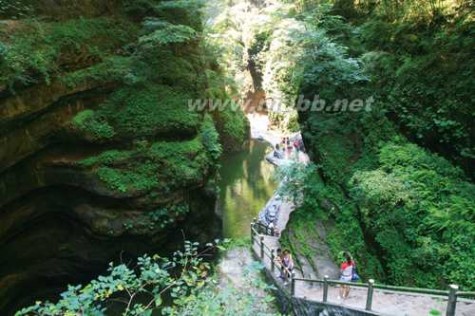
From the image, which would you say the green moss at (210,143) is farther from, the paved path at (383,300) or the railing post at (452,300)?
the railing post at (452,300)

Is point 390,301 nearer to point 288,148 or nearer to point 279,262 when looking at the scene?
point 279,262

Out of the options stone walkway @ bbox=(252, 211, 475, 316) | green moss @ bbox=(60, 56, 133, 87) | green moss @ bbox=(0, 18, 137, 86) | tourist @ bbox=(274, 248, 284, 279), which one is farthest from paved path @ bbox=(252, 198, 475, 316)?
green moss @ bbox=(0, 18, 137, 86)

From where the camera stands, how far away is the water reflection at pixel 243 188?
1767 centimetres

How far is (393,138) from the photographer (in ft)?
37.8

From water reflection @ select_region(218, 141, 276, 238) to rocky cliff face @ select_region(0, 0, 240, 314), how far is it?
4060 mm

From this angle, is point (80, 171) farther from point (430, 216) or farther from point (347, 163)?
point (430, 216)

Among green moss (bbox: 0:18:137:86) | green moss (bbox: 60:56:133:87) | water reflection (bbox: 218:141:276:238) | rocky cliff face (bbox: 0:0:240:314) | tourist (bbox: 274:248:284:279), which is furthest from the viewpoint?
water reflection (bbox: 218:141:276:238)

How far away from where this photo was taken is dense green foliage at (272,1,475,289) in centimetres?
846

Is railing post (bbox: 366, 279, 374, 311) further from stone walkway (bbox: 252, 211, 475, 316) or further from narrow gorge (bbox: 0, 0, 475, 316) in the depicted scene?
narrow gorge (bbox: 0, 0, 475, 316)

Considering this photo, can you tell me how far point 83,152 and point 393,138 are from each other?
9581mm

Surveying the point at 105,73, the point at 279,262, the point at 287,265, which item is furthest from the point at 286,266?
the point at 105,73

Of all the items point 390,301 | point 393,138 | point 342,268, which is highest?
point 393,138

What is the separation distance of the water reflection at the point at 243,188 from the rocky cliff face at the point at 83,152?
4.06 m

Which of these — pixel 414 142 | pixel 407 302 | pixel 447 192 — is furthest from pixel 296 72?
pixel 407 302
